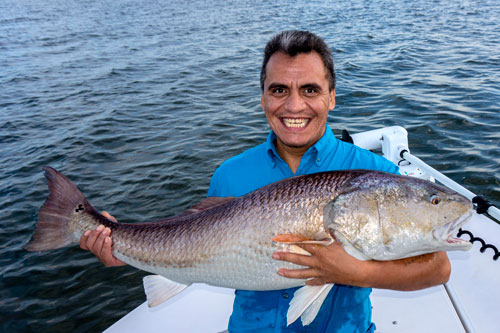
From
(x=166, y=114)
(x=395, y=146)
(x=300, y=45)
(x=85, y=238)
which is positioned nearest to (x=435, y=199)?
(x=300, y=45)

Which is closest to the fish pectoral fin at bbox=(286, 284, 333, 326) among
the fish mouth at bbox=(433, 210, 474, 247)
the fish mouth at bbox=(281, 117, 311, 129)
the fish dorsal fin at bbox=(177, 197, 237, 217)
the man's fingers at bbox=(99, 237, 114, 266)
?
the fish mouth at bbox=(433, 210, 474, 247)

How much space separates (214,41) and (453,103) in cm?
1156

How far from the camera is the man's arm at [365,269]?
1.99 m

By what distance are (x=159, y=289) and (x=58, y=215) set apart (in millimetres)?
899

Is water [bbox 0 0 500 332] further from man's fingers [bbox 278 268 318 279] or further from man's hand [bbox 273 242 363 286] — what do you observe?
man's hand [bbox 273 242 363 286]

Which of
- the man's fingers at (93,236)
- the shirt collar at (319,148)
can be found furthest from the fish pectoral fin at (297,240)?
the man's fingers at (93,236)

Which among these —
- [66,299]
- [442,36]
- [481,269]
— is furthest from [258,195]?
[442,36]

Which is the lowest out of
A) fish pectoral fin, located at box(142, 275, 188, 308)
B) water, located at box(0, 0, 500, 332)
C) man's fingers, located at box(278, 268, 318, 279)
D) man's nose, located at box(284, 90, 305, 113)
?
water, located at box(0, 0, 500, 332)

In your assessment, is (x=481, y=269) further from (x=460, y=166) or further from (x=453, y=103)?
(x=453, y=103)

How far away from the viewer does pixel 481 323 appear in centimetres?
295

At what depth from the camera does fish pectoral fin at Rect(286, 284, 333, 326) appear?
82.7 inches

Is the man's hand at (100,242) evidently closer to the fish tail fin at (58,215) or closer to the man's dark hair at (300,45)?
the fish tail fin at (58,215)

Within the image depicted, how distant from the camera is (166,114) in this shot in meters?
10.2

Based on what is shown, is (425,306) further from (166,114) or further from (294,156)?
(166,114)
